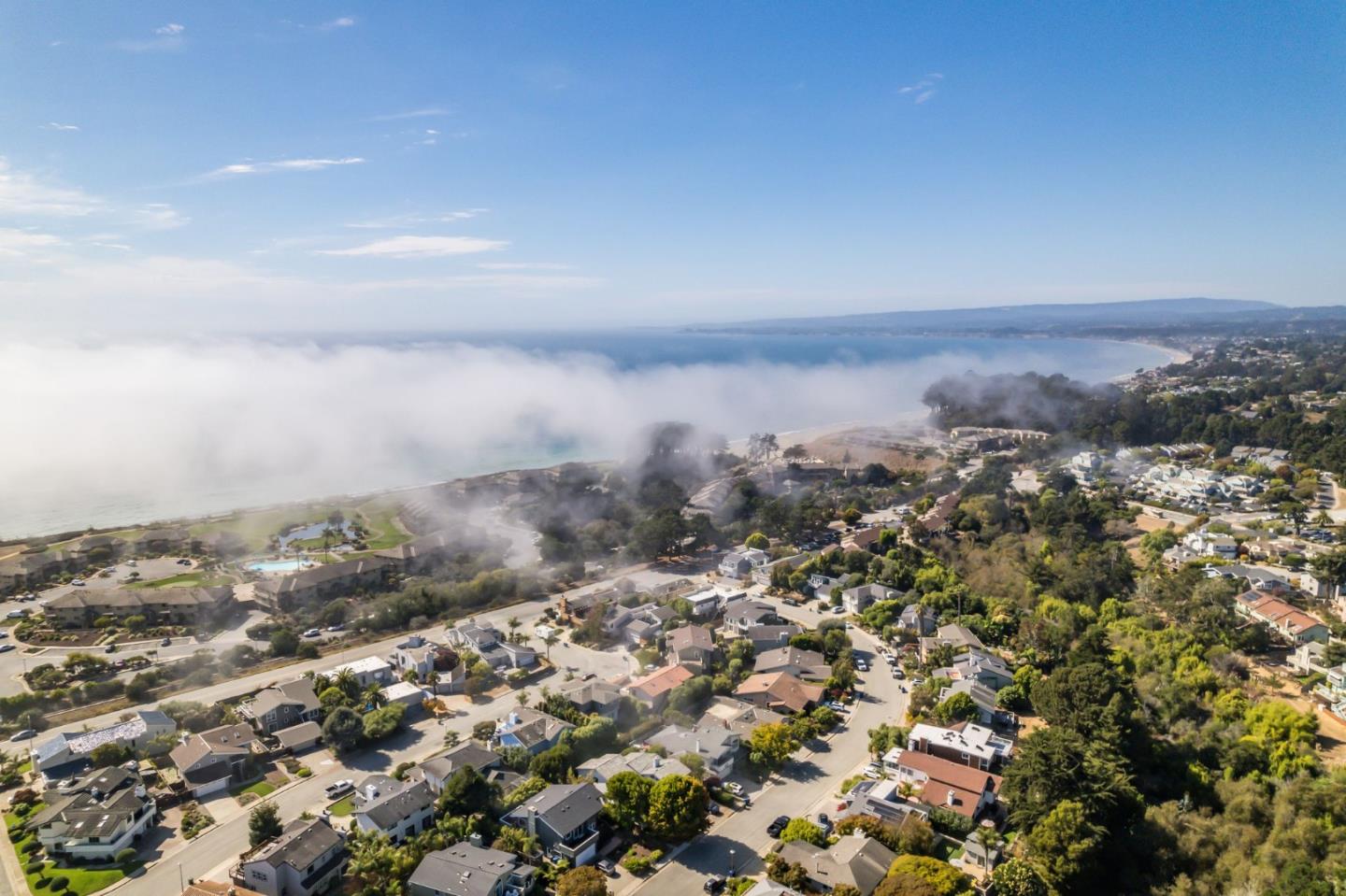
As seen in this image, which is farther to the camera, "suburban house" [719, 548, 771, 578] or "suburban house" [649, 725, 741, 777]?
"suburban house" [719, 548, 771, 578]

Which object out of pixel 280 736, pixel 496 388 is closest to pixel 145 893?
pixel 280 736

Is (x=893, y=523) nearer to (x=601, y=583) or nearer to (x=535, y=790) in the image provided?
(x=601, y=583)

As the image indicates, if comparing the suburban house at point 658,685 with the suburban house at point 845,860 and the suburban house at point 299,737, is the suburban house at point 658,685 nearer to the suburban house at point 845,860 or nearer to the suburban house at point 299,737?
the suburban house at point 845,860

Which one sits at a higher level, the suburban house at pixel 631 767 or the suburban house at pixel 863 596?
the suburban house at pixel 631 767

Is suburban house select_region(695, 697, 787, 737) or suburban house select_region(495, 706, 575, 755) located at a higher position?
suburban house select_region(495, 706, 575, 755)

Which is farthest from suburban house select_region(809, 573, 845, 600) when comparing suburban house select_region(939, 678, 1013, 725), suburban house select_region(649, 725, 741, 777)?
suburban house select_region(649, 725, 741, 777)

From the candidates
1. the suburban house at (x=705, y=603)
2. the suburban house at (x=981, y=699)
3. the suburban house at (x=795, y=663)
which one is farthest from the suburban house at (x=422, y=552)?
the suburban house at (x=981, y=699)

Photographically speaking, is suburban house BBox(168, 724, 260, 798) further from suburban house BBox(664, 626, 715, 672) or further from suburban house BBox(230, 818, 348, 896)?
suburban house BBox(664, 626, 715, 672)
